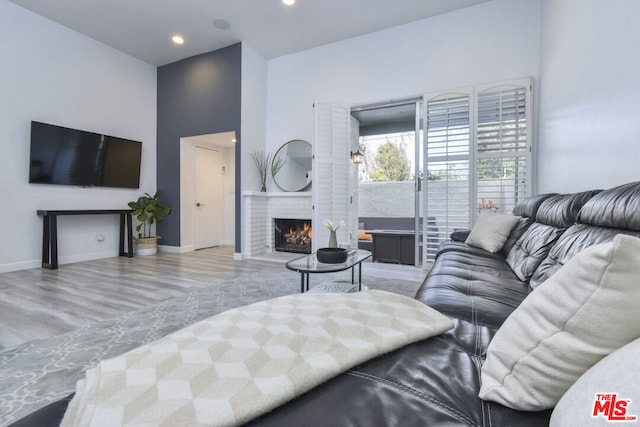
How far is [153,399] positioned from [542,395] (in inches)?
27.9

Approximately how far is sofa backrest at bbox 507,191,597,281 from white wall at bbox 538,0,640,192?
0.32 metres

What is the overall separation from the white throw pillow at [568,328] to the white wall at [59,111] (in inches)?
211

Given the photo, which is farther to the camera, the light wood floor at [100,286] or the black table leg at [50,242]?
the black table leg at [50,242]

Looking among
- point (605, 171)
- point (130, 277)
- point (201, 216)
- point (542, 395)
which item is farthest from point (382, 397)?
point (201, 216)

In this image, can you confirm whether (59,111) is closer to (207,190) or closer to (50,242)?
(50,242)

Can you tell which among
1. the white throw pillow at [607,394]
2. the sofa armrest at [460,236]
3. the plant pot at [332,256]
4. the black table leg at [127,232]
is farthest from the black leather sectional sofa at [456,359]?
the black table leg at [127,232]

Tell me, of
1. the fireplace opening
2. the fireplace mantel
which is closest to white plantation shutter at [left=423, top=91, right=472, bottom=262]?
the fireplace mantel

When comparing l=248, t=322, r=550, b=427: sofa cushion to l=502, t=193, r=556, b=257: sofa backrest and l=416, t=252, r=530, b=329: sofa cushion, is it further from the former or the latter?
l=502, t=193, r=556, b=257: sofa backrest

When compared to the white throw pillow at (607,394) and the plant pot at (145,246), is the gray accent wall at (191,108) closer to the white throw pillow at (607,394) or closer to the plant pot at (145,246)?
the plant pot at (145,246)

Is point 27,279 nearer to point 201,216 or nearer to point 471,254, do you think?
point 201,216

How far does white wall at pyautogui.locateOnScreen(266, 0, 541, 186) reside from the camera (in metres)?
3.73

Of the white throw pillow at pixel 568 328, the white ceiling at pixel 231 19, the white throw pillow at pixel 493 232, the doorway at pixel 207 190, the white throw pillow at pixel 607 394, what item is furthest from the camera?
the doorway at pixel 207 190

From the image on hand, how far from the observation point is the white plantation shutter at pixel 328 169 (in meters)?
4.60

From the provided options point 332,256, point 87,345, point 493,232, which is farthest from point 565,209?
point 87,345
